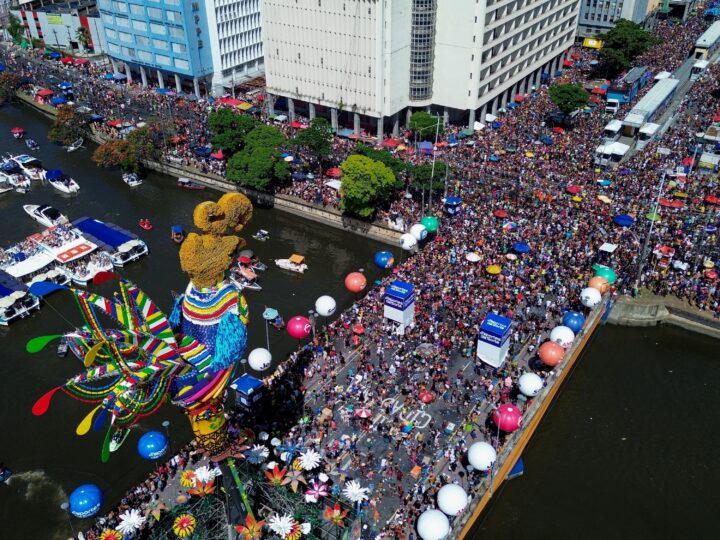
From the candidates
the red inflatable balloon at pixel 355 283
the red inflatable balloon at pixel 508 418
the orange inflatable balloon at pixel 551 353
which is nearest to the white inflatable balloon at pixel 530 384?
the orange inflatable balloon at pixel 551 353

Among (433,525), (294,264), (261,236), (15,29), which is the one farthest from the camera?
(15,29)

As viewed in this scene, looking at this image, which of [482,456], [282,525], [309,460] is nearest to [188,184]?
[309,460]

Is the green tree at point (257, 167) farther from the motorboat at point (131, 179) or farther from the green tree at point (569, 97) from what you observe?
the green tree at point (569, 97)

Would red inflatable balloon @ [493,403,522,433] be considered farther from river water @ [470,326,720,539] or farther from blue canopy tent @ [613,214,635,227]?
blue canopy tent @ [613,214,635,227]

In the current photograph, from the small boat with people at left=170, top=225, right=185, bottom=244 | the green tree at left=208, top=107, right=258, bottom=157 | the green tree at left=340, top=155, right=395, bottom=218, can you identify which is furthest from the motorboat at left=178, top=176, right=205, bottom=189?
the green tree at left=340, top=155, right=395, bottom=218

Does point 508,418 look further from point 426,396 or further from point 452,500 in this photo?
point 452,500

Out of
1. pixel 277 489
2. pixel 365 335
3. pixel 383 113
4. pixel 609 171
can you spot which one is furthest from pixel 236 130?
pixel 277 489

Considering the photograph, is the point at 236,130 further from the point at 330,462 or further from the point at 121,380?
the point at 121,380
